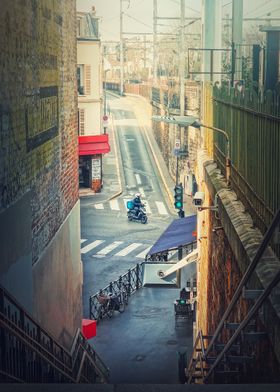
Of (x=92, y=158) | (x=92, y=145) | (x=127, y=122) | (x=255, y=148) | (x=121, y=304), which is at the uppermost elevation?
(x=255, y=148)

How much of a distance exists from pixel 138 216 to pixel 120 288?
1410 centimetres

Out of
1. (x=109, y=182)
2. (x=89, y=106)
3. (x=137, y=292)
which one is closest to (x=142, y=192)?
(x=109, y=182)

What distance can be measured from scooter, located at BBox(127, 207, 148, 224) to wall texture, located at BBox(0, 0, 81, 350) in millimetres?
21476

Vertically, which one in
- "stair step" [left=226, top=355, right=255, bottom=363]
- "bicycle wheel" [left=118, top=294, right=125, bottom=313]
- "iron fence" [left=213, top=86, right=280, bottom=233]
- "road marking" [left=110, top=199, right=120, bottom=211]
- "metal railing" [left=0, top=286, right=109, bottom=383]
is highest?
"iron fence" [left=213, top=86, right=280, bottom=233]

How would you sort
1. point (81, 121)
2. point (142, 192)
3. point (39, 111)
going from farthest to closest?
point (142, 192) → point (81, 121) → point (39, 111)

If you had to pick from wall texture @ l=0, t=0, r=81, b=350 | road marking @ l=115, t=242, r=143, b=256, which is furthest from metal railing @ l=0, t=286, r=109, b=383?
road marking @ l=115, t=242, r=143, b=256

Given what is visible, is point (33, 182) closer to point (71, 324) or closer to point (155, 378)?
point (71, 324)

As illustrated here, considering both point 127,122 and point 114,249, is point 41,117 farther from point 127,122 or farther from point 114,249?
point 127,122

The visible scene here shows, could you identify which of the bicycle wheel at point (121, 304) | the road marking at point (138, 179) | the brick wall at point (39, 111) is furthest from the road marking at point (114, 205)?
the brick wall at point (39, 111)

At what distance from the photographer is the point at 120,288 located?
2447cm

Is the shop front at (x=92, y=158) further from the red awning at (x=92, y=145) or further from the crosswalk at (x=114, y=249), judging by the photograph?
the crosswalk at (x=114, y=249)

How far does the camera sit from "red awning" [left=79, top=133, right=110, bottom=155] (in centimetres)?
4597

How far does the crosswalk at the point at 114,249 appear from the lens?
3128 cm

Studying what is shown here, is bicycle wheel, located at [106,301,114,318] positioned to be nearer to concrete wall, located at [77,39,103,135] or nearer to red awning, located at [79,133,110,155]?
red awning, located at [79,133,110,155]
